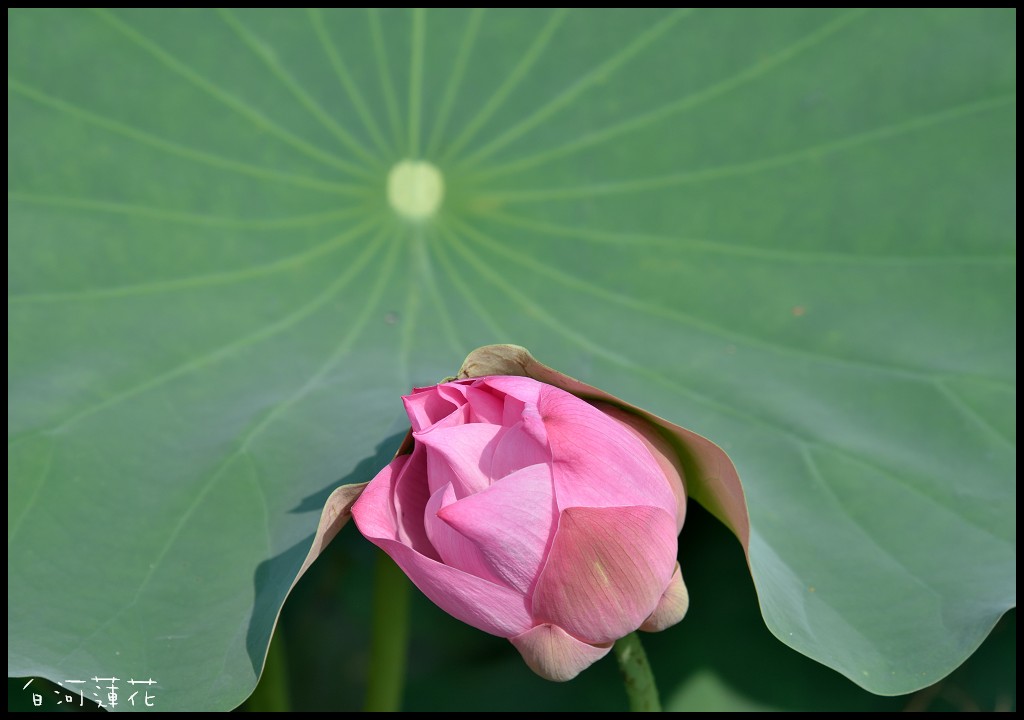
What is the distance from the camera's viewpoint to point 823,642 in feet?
2.25

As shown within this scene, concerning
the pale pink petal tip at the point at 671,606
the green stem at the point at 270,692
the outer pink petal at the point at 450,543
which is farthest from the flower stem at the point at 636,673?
the green stem at the point at 270,692

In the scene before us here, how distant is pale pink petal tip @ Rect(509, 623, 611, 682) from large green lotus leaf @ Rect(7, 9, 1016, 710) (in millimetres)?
185

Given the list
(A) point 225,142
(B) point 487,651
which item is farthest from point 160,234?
(B) point 487,651

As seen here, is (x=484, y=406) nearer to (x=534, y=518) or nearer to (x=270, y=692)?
(x=534, y=518)

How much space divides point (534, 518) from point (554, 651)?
108mm

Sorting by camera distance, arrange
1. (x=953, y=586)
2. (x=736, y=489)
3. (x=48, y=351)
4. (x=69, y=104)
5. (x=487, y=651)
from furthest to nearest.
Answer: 1. (x=487, y=651)
2. (x=69, y=104)
3. (x=48, y=351)
4. (x=953, y=586)
5. (x=736, y=489)

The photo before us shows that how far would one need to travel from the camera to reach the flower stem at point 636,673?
733mm

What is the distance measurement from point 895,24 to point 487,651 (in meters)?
0.93

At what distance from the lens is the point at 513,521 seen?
55cm

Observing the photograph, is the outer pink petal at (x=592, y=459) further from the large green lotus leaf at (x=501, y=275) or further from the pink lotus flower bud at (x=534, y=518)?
the large green lotus leaf at (x=501, y=275)

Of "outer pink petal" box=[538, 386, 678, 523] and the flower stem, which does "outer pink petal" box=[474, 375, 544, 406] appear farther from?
the flower stem

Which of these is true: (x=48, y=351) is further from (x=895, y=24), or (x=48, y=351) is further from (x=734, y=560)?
(x=895, y=24)

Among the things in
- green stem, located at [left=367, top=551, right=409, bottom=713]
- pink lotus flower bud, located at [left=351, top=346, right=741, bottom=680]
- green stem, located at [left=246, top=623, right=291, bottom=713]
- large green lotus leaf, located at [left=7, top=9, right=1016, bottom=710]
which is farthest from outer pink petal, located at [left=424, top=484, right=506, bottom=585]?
green stem, located at [left=246, top=623, right=291, bottom=713]

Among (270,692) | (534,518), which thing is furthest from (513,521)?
(270,692)
